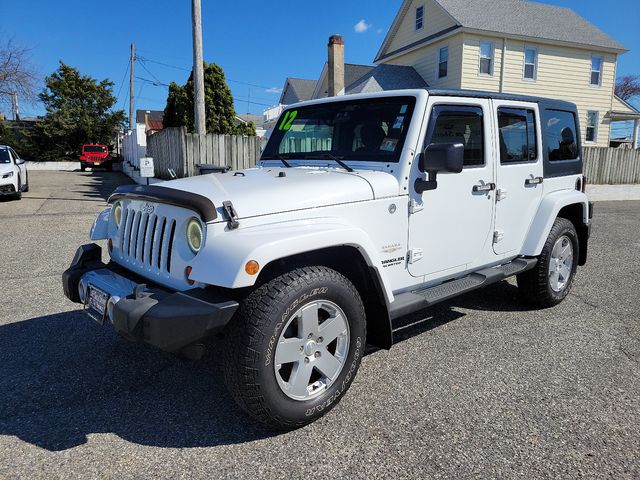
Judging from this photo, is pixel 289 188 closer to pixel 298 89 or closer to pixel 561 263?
pixel 561 263

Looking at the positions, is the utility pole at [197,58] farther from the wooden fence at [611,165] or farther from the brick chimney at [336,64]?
the wooden fence at [611,165]

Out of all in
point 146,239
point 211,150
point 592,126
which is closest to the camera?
point 146,239

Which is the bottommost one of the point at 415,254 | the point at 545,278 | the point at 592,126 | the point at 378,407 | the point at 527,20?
the point at 378,407

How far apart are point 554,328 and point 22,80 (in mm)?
22663

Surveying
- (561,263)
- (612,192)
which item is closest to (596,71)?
(612,192)

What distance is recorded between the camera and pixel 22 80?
2038 centimetres

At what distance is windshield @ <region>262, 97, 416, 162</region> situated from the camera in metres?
3.44

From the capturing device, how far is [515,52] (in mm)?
20109

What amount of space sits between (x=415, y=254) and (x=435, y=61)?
19151 millimetres

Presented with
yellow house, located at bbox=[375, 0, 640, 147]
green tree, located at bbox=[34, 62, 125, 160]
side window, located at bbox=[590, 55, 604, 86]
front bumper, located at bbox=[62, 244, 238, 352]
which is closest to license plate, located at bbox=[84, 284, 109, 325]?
front bumper, located at bbox=[62, 244, 238, 352]

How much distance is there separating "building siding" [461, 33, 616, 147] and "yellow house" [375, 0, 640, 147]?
4cm

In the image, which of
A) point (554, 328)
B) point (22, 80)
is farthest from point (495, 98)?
point (22, 80)

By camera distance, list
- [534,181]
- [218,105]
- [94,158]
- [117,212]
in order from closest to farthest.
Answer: [117,212] → [534,181] → [218,105] → [94,158]

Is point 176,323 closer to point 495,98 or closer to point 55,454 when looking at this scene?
point 55,454
